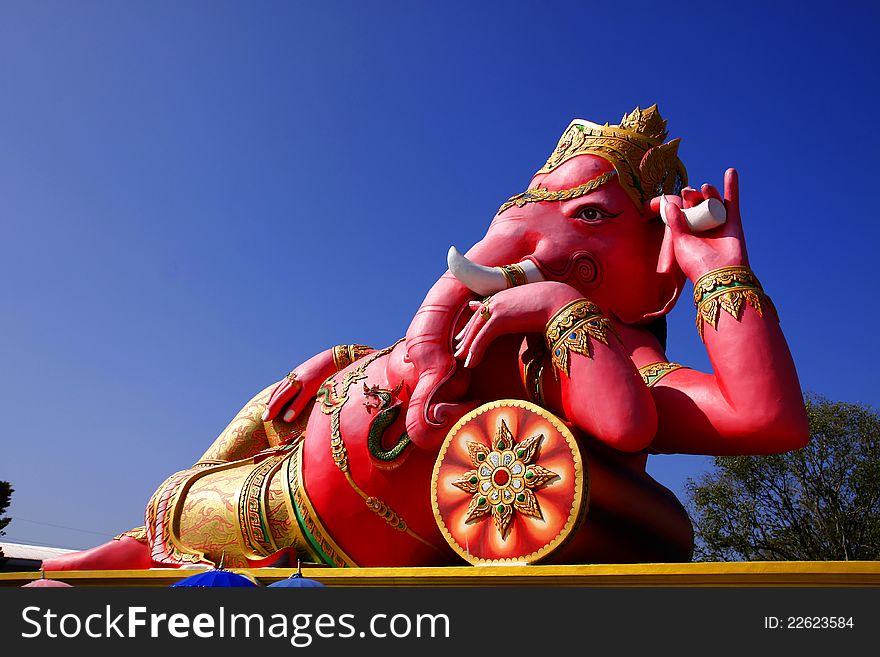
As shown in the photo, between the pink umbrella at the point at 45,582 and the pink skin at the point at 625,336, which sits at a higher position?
the pink skin at the point at 625,336

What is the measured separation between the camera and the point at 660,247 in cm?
543

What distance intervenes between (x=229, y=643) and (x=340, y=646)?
43cm

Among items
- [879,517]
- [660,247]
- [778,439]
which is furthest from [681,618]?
[879,517]

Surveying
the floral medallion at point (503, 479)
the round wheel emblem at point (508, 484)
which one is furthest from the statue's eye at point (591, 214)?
the floral medallion at point (503, 479)

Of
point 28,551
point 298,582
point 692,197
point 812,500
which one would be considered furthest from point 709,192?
point 28,551

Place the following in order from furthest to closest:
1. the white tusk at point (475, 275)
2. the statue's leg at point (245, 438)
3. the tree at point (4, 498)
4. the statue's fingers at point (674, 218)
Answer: the tree at point (4, 498) → the statue's leg at point (245, 438) → the white tusk at point (475, 275) → the statue's fingers at point (674, 218)

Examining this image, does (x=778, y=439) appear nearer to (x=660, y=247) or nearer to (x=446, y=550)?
(x=660, y=247)

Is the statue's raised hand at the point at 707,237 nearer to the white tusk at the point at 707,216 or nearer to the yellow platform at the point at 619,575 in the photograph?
the white tusk at the point at 707,216

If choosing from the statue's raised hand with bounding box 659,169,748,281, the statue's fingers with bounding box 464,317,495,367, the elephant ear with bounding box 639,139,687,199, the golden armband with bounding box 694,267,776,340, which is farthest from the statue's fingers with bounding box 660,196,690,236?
the statue's fingers with bounding box 464,317,495,367

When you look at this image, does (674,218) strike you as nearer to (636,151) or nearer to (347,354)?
(636,151)

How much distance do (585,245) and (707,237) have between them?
85 cm

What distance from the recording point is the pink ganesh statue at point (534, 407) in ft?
14.1

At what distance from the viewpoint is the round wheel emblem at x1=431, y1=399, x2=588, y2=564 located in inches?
166

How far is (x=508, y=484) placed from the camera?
4.43 metres
